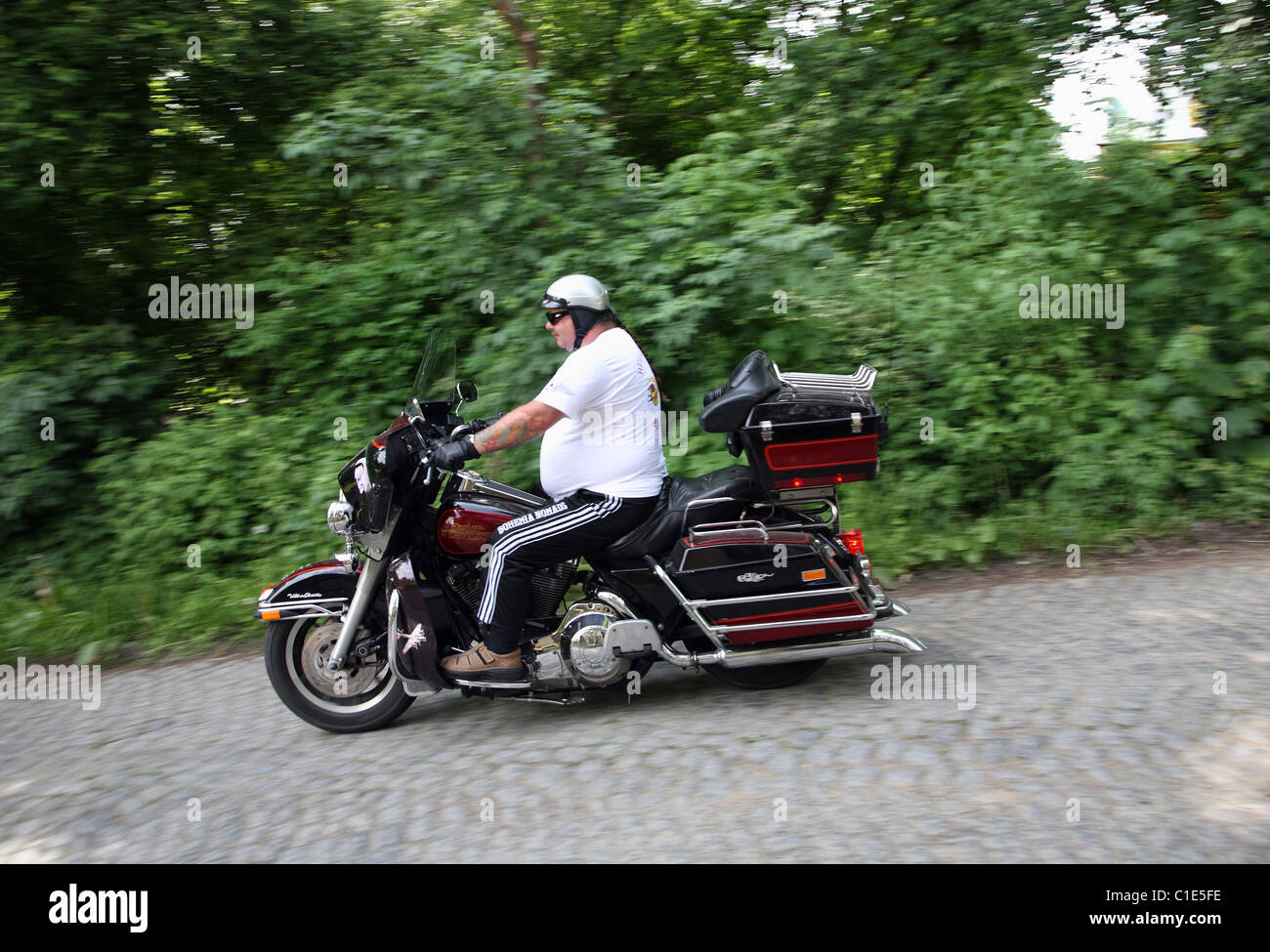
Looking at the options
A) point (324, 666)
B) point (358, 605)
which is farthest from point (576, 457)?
point (324, 666)

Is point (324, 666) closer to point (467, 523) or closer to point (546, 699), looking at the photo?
point (467, 523)

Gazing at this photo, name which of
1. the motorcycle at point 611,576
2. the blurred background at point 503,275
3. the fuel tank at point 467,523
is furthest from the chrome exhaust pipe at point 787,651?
the blurred background at point 503,275

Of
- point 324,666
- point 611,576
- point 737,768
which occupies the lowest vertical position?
point 737,768

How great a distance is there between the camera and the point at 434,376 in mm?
4797

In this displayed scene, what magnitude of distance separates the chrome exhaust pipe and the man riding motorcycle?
0.63 m

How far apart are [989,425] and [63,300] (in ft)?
25.2

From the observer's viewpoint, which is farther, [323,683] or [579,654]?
[323,683]

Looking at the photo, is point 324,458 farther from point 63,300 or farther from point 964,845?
point 964,845

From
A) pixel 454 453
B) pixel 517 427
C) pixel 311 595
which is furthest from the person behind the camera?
pixel 311 595

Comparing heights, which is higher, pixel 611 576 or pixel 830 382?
pixel 830 382

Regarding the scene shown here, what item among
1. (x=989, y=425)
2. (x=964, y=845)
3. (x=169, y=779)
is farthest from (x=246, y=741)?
(x=989, y=425)

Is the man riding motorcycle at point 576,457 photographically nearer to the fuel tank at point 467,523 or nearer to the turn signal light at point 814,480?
the fuel tank at point 467,523

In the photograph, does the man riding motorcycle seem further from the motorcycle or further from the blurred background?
the blurred background

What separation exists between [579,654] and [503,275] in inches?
159
